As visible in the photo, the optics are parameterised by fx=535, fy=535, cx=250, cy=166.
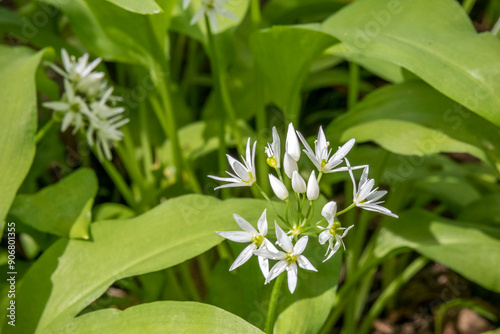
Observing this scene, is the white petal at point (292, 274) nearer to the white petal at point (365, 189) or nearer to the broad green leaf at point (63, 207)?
the white petal at point (365, 189)

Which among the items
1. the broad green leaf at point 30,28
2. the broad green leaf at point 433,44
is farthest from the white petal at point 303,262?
the broad green leaf at point 30,28

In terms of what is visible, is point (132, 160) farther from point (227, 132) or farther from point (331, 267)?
point (331, 267)

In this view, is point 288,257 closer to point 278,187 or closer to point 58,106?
point 278,187

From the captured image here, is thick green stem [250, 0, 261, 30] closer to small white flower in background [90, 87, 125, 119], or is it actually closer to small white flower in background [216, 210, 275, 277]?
small white flower in background [90, 87, 125, 119]

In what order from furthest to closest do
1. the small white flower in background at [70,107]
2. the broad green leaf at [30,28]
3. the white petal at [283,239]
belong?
1. the broad green leaf at [30,28]
2. the small white flower in background at [70,107]
3. the white petal at [283,239]

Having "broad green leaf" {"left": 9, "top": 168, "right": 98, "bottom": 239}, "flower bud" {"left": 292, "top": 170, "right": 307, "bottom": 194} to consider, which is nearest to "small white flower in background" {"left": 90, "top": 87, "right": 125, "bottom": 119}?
"broad green leaf" {"left": 9, "top": 168, "right": 98, "bottom": 239}

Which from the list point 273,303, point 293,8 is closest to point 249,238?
point 273,303

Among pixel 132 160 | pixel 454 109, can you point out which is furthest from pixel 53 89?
pixel 454 109
